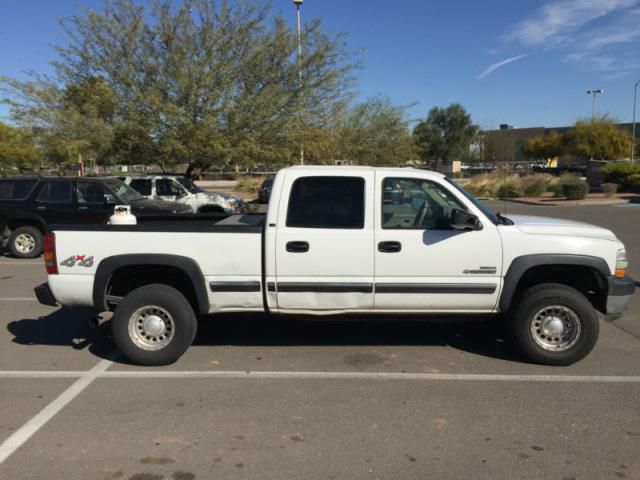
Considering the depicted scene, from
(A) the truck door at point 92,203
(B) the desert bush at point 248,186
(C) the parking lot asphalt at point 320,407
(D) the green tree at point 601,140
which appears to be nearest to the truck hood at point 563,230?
(C) the parking lot asphalt at point 320,407

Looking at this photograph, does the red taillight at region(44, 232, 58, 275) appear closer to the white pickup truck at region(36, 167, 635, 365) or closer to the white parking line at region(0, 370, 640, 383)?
the white pickup truck at region(36, 167, 635, 365)

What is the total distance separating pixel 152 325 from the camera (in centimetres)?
500

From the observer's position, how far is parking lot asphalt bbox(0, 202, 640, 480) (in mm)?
3381

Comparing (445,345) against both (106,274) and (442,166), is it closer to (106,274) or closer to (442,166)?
(106,274)

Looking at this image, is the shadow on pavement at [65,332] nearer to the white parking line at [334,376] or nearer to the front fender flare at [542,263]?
the white parking line at [334,376]

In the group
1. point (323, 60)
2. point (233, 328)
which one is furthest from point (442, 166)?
point (233, 328)

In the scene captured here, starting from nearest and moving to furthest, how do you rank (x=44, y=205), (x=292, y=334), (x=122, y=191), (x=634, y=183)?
(x=292, y=334), (x=44, y=205), (x=122, y=191), (x=634, y=183)

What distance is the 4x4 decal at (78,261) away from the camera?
4.90 metres

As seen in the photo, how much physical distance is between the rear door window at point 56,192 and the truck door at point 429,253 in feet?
27.8

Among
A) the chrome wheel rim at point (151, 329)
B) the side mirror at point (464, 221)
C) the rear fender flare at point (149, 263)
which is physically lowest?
the chrome wheel rim at point (151, 329)

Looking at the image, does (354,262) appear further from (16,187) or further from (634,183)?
(634,183)

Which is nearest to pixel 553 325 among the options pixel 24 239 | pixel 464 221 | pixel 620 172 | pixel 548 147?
pixel 464 221

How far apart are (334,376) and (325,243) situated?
116 centimetres

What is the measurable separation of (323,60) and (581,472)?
16784 millimetres
